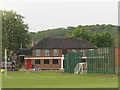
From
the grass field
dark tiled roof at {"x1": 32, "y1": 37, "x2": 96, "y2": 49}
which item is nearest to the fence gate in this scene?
the grass field

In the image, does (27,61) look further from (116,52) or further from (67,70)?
(116,52)

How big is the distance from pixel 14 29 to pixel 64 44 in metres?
14.6

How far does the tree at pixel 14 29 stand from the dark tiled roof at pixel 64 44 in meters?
8.78

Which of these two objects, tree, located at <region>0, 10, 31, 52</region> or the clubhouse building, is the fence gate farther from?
tree, located at <region>0, 10, 31, 52</region>

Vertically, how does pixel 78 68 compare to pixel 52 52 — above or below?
below

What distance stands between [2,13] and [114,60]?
55.6 meters

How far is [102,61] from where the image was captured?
4916cm

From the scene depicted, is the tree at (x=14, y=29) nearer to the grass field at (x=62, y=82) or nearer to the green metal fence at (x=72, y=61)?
the green metal fence at (x=72, y=61)

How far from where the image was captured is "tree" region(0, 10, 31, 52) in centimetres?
9475

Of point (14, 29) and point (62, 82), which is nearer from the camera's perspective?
point (62, 82)

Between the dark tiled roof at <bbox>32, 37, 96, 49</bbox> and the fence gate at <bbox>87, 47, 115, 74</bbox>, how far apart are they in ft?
122

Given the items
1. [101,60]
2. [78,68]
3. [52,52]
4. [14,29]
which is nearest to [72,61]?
[78,68]

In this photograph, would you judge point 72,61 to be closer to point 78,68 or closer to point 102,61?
point 78,68

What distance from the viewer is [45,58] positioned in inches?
3487
